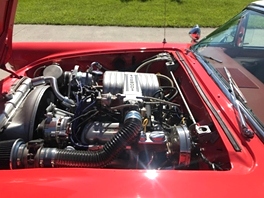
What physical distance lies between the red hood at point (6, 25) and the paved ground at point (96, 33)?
5145 mm

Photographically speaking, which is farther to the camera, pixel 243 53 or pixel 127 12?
pixel 127 12

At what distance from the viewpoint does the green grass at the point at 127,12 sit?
8998mm

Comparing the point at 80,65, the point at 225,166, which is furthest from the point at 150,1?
the point at 225,166

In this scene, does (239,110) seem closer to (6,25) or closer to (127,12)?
(6,25)

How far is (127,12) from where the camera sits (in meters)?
10.0

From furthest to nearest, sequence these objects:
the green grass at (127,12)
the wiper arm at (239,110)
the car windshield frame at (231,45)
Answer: the green grass at (127,12) < the car windshield frame at (231,45) < the wiper arm at (239,110)

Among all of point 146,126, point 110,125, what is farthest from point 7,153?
point 146,126

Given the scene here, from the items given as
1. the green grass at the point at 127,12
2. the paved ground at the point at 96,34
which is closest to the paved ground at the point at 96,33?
the paved ground at the point at 96,34

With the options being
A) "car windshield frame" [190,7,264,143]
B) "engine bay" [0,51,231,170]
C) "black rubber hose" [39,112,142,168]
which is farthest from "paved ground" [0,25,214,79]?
"black rubber hose" [39,112,142,168]

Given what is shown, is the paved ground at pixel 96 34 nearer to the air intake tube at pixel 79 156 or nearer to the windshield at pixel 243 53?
the windshield at pixel 243 53

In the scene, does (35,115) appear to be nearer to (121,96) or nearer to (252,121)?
(121,96)

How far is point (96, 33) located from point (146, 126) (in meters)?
6.41

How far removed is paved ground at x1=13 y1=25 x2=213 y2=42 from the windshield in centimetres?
470

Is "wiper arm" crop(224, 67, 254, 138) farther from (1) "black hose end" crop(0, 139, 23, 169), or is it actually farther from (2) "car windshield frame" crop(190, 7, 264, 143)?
(1) "black hose end" crop(0, 139, 23, 169)
